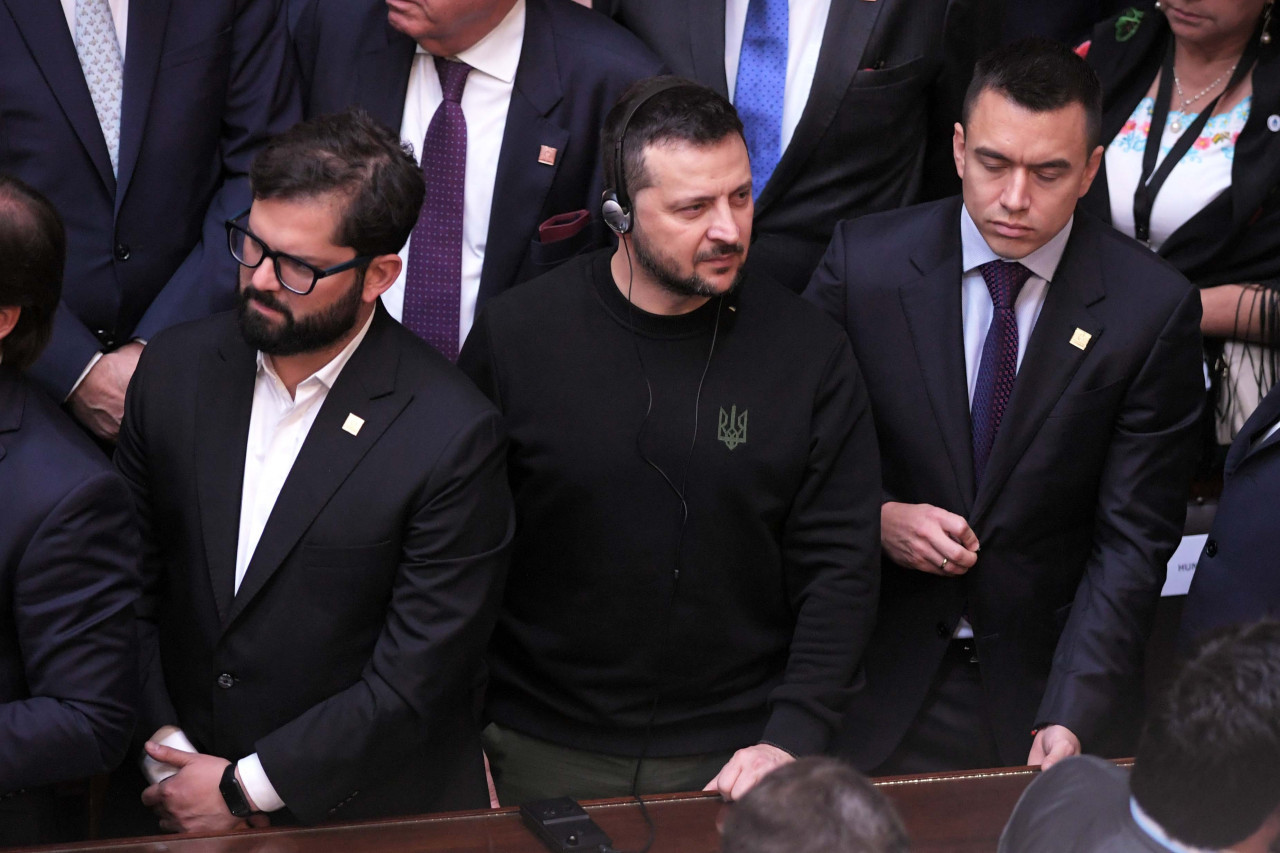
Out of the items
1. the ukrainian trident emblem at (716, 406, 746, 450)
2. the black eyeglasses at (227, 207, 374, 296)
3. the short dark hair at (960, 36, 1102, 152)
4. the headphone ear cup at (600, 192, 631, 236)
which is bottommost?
the ukrainian trident emblem at (716, 406, 746, 450)

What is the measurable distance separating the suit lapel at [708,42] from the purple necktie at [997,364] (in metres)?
0.69

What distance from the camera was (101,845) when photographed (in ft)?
6.15

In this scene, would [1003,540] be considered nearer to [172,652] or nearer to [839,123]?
[839,123]

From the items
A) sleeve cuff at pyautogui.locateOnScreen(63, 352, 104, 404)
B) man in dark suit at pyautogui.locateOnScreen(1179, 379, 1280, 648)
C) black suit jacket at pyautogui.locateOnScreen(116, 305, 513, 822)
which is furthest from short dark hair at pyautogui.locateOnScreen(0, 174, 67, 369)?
man in dark suit at pyautogui.locateOnScreen(1179, 379, 1280, 648)

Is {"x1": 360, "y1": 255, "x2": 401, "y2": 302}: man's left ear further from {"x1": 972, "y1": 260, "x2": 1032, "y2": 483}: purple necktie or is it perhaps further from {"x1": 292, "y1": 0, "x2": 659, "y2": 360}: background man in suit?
{"x1": 972, "y1": 260, "x2": 1032, "y2": 483}: purple necktie

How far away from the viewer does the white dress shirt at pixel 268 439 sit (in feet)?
7.77

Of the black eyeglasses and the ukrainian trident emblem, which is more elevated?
the black eyeglasses

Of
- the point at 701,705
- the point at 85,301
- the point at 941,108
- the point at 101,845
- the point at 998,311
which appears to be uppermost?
the point at 941,108

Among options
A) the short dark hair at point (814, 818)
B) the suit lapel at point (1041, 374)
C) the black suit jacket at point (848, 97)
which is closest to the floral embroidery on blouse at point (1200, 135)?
the black suit jacket at point (848, 97)

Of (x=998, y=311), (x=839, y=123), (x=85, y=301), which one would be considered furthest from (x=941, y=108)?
(x=85, y=301)

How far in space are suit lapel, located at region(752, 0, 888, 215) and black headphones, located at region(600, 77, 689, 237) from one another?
1.85 feet

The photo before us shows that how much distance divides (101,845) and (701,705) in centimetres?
105

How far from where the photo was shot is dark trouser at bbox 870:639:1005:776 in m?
2.78

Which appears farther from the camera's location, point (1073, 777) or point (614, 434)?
point (614, 434)
